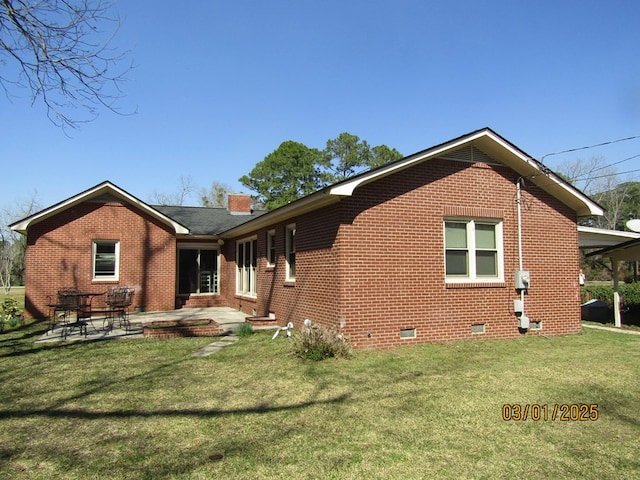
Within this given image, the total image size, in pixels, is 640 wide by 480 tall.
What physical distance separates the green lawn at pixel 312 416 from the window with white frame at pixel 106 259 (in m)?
7.65

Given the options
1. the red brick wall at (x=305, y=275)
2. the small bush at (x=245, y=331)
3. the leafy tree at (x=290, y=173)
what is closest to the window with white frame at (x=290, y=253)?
the red brick wall at (x=305, y=275)

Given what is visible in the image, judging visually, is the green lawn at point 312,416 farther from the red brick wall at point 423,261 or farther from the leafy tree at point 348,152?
the leafy tree at point 348,152

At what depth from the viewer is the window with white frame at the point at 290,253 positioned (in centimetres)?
1198

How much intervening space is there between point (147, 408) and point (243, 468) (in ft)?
7.12

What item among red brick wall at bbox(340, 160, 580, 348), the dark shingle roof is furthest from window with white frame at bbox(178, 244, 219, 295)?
red brick wall at bbox(340, 160, 580, 348)

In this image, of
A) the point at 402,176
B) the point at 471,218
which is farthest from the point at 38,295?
the point at 471,218

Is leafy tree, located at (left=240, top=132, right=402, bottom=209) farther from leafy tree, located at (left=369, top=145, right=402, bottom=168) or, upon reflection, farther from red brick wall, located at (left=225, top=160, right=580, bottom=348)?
red brick wall, located at (left=225, top=160, right=580, bottom=348)

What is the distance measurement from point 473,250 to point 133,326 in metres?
9.11

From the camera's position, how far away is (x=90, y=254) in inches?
628

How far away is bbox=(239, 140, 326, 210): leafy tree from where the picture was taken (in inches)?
1766

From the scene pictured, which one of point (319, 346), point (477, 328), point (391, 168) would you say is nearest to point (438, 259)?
point (477, 328)

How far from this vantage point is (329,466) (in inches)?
156
